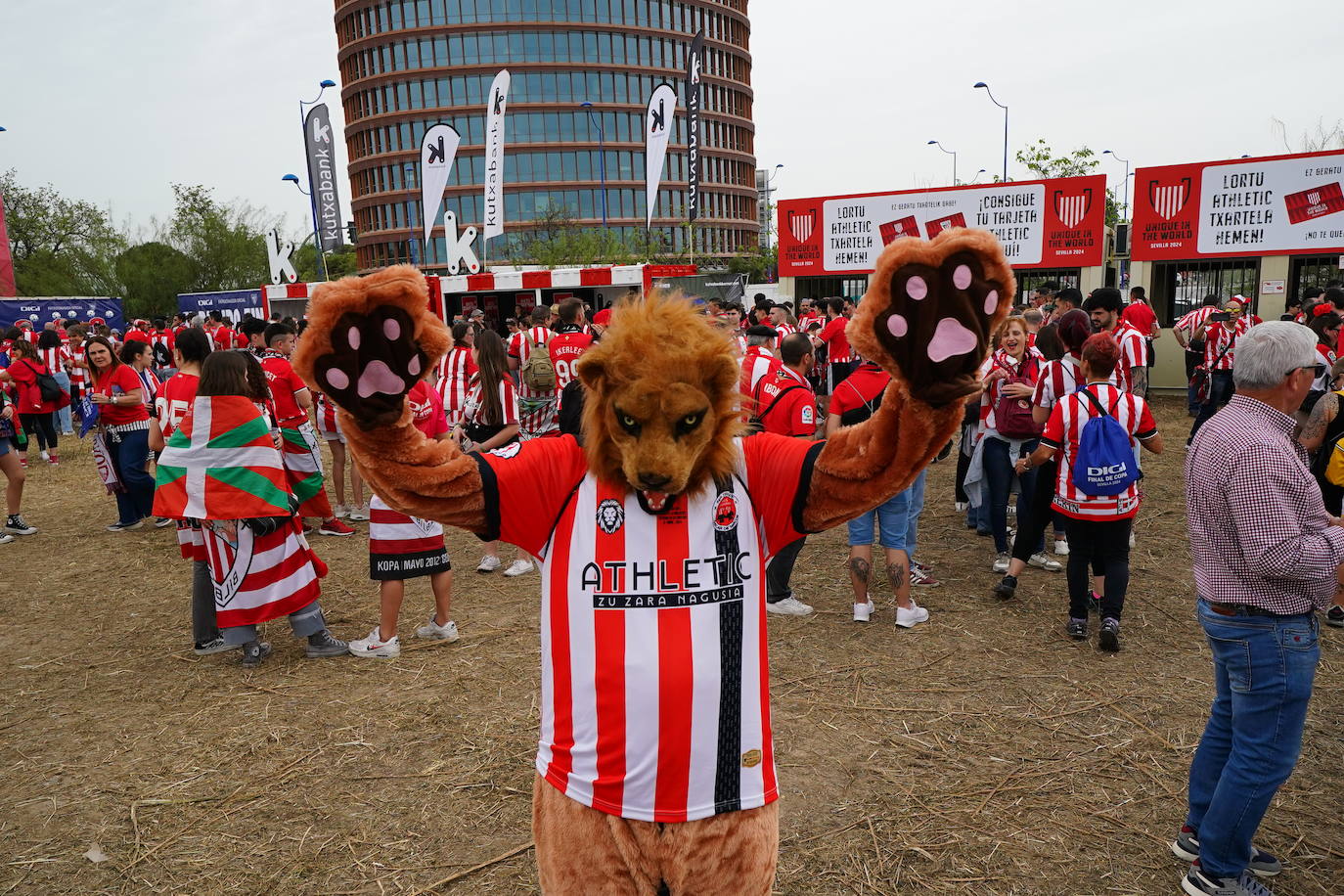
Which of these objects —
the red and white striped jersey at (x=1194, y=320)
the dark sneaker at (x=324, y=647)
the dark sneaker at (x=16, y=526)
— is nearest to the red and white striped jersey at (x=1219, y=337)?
the red and white striped jersey at (x=1194, y=320)

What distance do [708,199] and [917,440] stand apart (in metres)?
82.3

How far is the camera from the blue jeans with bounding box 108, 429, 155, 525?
8.14 metres

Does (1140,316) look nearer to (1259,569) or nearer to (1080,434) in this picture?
(1080,434)

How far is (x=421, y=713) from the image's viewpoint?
4.57 metres

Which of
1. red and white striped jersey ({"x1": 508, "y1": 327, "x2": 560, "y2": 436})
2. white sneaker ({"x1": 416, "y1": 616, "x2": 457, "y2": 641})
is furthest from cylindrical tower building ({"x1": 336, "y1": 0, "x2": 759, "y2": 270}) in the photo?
white sneaker ({"x1": 416, "y1": 616, "x2": 457, "y2": 641})

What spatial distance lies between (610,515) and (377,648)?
400 centimetres

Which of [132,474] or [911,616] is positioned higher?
[132,474]

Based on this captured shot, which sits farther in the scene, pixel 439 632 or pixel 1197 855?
pixel 439 632


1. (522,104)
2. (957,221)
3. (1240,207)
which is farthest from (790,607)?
(522,104)

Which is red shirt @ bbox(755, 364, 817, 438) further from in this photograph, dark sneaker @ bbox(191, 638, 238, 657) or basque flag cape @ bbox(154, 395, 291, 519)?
dark sneaker @ bbox(191, 638, 238, 657)

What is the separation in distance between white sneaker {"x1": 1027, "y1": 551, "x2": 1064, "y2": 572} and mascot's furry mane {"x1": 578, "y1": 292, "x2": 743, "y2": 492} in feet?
17.5

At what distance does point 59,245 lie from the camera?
45594mm

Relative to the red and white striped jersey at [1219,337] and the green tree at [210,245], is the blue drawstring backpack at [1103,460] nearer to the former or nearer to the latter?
the red and white striped jersey at [1219,337]

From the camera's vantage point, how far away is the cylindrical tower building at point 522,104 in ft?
241
